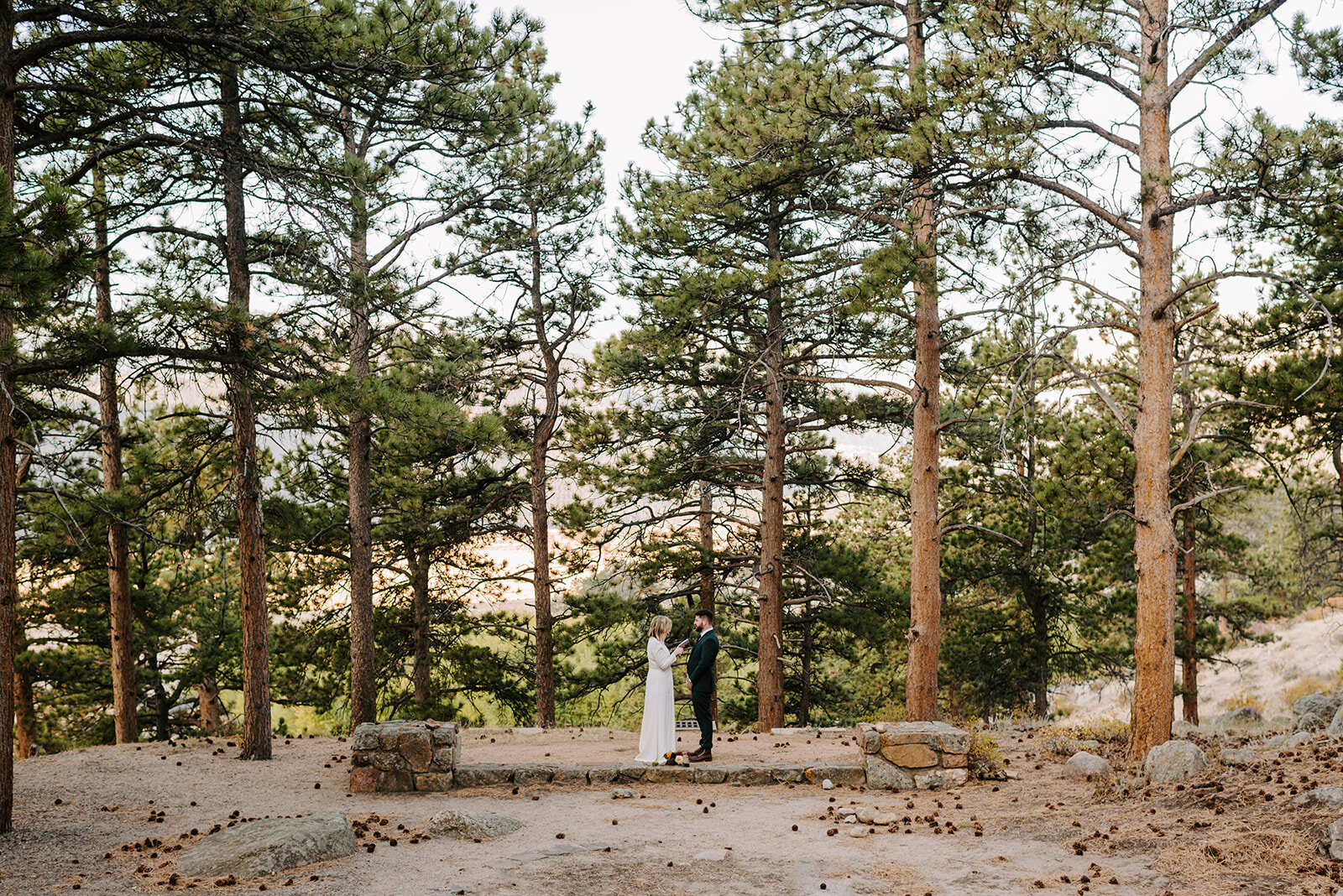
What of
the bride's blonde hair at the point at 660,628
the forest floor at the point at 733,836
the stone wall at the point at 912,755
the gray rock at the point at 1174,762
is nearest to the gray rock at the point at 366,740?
the forest floor at the point at 733,836

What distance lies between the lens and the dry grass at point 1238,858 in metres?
5.39

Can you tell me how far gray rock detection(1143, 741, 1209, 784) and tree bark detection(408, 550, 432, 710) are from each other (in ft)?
47.8

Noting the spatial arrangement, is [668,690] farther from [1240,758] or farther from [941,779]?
[1240,758]

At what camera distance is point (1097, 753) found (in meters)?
9.86

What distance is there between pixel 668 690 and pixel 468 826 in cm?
342

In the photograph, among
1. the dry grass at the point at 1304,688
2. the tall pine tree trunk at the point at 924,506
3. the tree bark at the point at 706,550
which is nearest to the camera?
the tall pine tree trunk at the point at 924,506

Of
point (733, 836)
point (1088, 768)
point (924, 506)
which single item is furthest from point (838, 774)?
point (924, 506)

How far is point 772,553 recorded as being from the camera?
1600cm

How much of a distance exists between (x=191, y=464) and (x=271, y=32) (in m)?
8.03

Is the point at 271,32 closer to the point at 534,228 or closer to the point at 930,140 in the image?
the point at 930,140

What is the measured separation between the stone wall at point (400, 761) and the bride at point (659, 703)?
216 cm

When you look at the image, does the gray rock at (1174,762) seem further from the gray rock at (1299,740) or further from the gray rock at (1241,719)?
the gray rock at (1241,719)

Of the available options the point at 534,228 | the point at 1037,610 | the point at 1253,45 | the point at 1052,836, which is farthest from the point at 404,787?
the point at 1037,610

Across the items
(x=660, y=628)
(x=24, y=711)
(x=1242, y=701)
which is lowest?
(x=1242, y=701)
